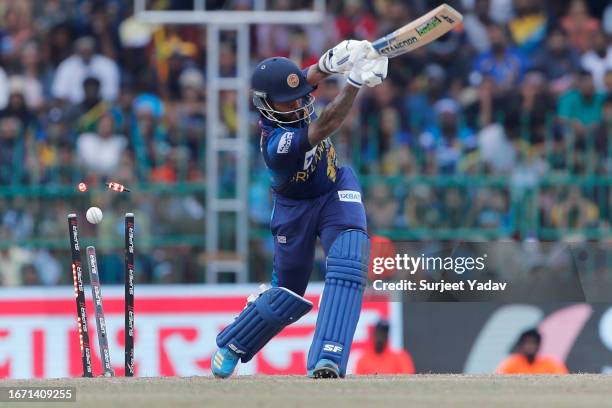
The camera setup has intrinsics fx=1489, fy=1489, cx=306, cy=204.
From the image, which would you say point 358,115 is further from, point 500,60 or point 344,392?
point 344,392

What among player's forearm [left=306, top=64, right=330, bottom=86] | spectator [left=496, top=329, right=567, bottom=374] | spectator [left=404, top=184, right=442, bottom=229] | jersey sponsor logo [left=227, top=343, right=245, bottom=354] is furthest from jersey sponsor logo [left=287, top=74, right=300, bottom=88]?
spectator [left=404, top=184, right=442, bottom=229]

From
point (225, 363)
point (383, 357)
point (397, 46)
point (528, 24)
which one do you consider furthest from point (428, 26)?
point (528, 24)

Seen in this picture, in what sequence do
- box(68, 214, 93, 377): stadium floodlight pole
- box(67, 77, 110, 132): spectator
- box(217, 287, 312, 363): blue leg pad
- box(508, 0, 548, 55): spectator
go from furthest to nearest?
box(508, 0, 548, 55): spectator, box(67, 77, 110, 132): spectator, box(68, 214, 93, 377): stadium floodlight pole, box(217, 287, 312, 363): blue leg pad

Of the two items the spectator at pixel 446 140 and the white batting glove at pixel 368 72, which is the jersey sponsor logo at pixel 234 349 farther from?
the spectator at pixel 446 140

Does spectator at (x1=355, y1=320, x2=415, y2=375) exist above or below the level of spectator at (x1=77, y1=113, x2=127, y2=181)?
below

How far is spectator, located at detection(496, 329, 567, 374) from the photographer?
40.0ft

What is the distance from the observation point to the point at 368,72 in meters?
9.00

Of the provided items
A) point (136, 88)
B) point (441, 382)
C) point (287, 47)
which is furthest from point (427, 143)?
point (441, 382)

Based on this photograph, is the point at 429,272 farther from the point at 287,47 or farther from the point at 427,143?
the point at 287,47

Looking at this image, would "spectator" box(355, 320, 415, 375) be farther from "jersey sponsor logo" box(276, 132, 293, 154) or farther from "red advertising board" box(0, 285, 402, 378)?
"jersey sponsor logo" box(276, 132, 293, 154)

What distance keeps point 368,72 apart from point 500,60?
6962mm

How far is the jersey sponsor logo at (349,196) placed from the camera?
9.68m

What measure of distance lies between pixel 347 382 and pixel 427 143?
6043 mm

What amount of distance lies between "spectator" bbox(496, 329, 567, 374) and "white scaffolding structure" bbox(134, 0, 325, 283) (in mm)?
2627
